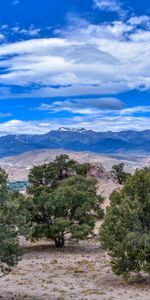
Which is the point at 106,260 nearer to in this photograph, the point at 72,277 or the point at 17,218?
the point at 72,277

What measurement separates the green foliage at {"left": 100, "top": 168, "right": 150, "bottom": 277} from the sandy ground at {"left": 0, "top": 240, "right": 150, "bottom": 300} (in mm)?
2213

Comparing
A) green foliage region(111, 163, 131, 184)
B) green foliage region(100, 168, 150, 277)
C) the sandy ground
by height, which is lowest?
the sandy ground

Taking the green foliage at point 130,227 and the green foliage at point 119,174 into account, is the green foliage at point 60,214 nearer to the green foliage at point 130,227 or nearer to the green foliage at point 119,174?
the green foliage at point 130,227

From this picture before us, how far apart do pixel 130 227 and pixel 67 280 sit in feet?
28.5

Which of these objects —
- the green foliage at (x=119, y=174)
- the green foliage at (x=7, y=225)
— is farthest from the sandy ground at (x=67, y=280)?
the green foliage at (x=119, y=174)

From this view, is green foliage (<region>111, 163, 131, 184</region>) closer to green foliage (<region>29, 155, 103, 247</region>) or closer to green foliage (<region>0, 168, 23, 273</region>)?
green foliage (<region>29, 155, 103, 247</region>)

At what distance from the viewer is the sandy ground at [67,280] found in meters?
39.7

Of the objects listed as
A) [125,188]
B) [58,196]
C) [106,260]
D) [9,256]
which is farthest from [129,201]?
[58,196]

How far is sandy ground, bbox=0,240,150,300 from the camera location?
39688mm

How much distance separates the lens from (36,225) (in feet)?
212

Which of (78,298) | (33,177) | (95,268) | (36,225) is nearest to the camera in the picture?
(78,298)

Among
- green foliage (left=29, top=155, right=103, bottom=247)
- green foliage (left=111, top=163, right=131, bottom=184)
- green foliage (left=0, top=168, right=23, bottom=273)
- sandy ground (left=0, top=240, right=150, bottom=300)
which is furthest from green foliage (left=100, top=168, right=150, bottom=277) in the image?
green foliage (left=111, top=163, right=131, bottom=184)

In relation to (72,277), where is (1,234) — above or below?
above

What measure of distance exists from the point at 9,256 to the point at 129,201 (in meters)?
12.5
